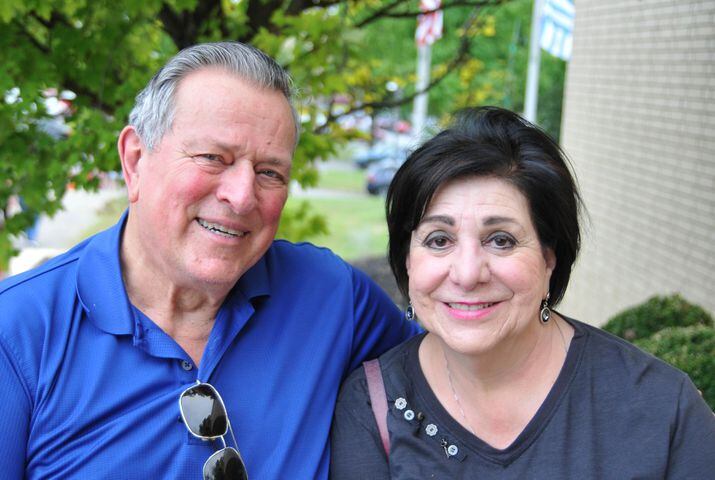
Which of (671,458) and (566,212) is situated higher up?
(566,212)

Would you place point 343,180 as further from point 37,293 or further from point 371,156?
point 37,293

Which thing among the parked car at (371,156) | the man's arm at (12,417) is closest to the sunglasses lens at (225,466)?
the man's arm at (12,417)

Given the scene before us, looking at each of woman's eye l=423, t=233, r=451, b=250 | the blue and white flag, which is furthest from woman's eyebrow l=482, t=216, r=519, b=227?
the blue and white flag

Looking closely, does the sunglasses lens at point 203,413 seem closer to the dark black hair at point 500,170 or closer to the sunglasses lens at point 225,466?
the sunglasses lens at point 225,466

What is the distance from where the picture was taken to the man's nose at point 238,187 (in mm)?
2361

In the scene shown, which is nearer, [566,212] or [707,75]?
[566,212]

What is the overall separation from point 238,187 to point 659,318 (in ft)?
11.4

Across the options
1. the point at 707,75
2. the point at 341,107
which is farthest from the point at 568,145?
the point at 341,107

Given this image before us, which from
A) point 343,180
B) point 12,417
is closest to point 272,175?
point 12,417

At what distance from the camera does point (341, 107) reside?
5809 millimetres

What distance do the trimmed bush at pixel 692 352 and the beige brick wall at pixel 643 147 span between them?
3.55ft

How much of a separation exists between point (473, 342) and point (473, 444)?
0.94 ft

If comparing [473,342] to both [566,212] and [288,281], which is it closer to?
[566,212]

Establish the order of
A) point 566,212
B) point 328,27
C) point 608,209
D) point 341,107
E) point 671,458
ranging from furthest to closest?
point 608,209, point 341,107, point 328,27, point 566,212, point 671,458
